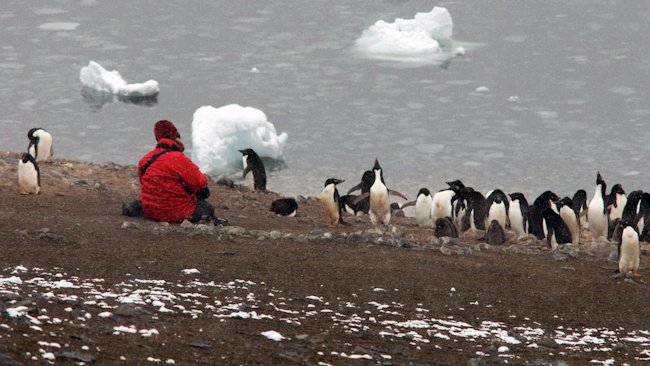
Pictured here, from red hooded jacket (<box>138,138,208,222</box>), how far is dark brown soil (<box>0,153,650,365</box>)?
280 millimetres

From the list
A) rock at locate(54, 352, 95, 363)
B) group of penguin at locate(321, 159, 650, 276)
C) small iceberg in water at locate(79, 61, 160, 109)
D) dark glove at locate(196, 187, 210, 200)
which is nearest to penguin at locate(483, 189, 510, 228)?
group of penguin at locate(321, 159, 650, 276)

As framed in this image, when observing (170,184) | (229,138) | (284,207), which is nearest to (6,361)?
(170,184)

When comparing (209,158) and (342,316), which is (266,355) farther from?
(209,158)

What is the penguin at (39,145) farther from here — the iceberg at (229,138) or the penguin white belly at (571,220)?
the penguin white belly at (571,220)

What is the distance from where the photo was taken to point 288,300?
6.12 metres

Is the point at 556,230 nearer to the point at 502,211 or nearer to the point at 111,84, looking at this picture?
the point at 502,211

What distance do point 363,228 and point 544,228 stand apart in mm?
2057

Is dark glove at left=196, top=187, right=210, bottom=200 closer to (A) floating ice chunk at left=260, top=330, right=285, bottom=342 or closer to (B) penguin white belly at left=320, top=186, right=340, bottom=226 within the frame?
(B) penguin white belly at left=320, top=186, right=340, bottom=226

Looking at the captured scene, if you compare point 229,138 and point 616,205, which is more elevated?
point 229,138

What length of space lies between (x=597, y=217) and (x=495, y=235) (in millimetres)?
1995

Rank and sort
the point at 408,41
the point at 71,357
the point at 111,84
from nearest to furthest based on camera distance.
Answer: the point at 71,357 < the point at 111,84 < the point at 408,41

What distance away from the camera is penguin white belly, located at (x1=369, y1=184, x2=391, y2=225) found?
10477 mm

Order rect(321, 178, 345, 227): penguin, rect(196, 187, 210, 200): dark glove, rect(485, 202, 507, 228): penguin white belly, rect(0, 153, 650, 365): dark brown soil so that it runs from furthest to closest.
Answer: rect(485, 202, 507, 228): penguin white belly → rect(321, 178, 345, 227): penguin → rect(196, 187, 210, 200): dark glove → rect(0, 153, 650, 365): dark brown soil

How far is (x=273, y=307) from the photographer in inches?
233
